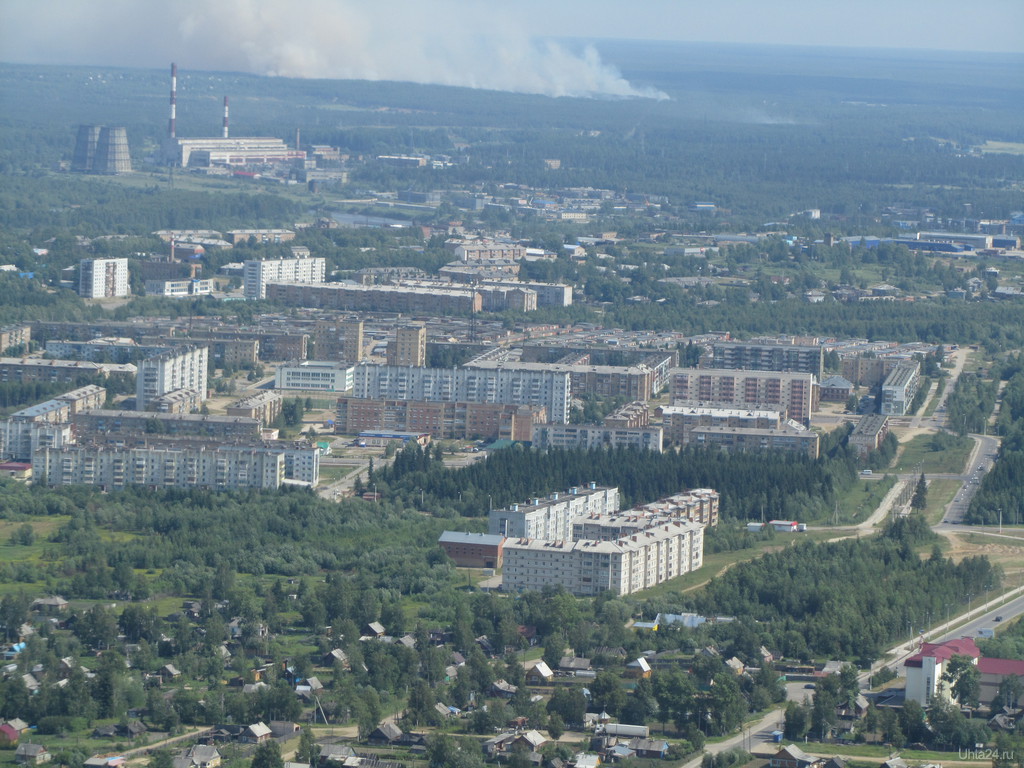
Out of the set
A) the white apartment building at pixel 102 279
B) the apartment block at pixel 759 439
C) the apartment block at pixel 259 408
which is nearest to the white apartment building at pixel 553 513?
the apartment block at pixel 759 439

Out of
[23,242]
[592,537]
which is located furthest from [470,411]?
[23,242]

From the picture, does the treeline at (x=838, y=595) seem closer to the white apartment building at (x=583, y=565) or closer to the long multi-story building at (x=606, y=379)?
the white apartment building at (x=583, y=565)

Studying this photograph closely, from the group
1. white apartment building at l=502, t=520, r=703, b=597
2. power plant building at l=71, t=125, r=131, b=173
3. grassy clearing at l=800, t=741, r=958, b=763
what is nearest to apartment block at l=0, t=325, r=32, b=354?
white apartment building at l=502, t=520, r=703, b=597

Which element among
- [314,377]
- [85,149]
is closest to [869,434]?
[314,377]

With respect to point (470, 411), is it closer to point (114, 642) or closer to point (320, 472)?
point (320, 472)

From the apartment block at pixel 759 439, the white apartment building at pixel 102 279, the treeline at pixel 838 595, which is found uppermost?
the treeline at pixel 838 595

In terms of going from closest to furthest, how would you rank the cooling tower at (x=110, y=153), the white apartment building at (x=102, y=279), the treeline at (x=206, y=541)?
the treeline at (x=206, y=541) < the white apartment building at (x=102, y=279) < the cooling tower at (x=110, y=153)

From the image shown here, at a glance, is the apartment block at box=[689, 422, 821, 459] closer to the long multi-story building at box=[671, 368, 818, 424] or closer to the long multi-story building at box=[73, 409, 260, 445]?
the long multi-story building at box=[671, 368, 818, 424]

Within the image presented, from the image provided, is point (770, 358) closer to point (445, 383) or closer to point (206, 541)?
point (445, 383)
